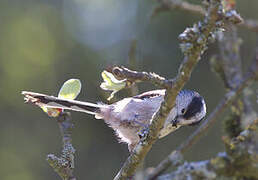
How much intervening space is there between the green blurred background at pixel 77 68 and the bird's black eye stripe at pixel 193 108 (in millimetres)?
2091

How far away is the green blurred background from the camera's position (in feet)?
18.9

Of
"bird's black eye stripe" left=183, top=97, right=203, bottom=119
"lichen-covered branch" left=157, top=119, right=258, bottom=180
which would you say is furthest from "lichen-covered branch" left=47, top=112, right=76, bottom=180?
"bird's black eye stripe" left=183, top=97, right=203, bottom=119

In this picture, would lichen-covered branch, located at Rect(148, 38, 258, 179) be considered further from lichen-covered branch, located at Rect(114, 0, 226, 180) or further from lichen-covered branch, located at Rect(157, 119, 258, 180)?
lichen-covered branch, located at Rect(114, 0, 226, 180)

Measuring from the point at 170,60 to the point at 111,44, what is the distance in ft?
4.00

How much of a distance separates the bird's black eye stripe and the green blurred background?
209 cm

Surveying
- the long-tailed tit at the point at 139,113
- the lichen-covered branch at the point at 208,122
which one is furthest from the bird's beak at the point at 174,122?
the lichen-covered branch at the point at 208,122

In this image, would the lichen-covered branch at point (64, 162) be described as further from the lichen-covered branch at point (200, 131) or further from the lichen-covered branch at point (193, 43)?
the lichen-covered branch at point (193, 43)

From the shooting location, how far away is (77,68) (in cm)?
676

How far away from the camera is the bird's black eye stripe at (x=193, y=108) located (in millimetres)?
3355

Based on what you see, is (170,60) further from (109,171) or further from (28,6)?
(28,6)

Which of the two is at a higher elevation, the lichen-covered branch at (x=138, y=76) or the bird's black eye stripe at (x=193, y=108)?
the lichen-covered branch at (x=138, y=76)

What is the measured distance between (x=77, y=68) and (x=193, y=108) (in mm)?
3652

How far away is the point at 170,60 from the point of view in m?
6.49

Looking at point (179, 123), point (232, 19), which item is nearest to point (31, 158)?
point (179, 123)
